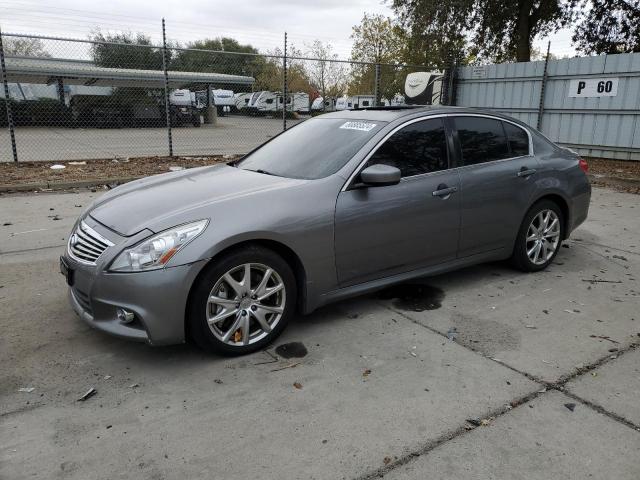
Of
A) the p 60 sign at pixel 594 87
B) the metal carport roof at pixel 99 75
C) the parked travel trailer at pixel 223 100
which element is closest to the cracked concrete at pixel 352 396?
the p 60 sign at pixel 594 87

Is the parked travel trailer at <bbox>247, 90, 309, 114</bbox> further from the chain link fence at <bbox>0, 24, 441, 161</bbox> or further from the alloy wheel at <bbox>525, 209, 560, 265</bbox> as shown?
the alloy wheel at <bbox>525, 209, 560, 265</bbox>

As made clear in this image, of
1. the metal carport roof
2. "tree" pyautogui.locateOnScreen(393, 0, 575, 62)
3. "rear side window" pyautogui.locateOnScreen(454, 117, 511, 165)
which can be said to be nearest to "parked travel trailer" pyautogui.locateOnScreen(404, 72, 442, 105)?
"tree" pyautogui.locateOnScreen(393, 0, 575, 62)

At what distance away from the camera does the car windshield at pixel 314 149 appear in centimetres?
392

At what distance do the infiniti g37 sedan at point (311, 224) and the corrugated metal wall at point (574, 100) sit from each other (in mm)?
8331

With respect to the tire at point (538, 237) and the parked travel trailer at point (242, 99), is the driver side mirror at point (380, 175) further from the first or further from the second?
the parked travel trailer at point (242, 99)

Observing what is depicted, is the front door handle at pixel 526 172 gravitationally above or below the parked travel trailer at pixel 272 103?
below

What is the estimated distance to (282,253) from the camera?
3529mm

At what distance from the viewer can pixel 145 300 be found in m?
3.04

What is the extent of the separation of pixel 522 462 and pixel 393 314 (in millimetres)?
1733

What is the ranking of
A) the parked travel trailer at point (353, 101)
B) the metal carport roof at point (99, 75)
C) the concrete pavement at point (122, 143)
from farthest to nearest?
1. the parked travel trailer at point (353, 101)
2. the metal carport roof at point (99, 75)
3. the concrete pavement at point (122, 143)

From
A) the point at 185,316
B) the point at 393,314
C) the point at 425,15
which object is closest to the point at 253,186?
the point at 185,316

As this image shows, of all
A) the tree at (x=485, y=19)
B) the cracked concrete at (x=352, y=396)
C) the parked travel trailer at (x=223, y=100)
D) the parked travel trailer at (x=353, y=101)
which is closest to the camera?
the cracked concrete at (x=352, y=396)

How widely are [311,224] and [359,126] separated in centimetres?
112

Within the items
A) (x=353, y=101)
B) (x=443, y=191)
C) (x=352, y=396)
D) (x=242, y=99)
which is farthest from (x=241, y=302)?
(x=242, y=99)
